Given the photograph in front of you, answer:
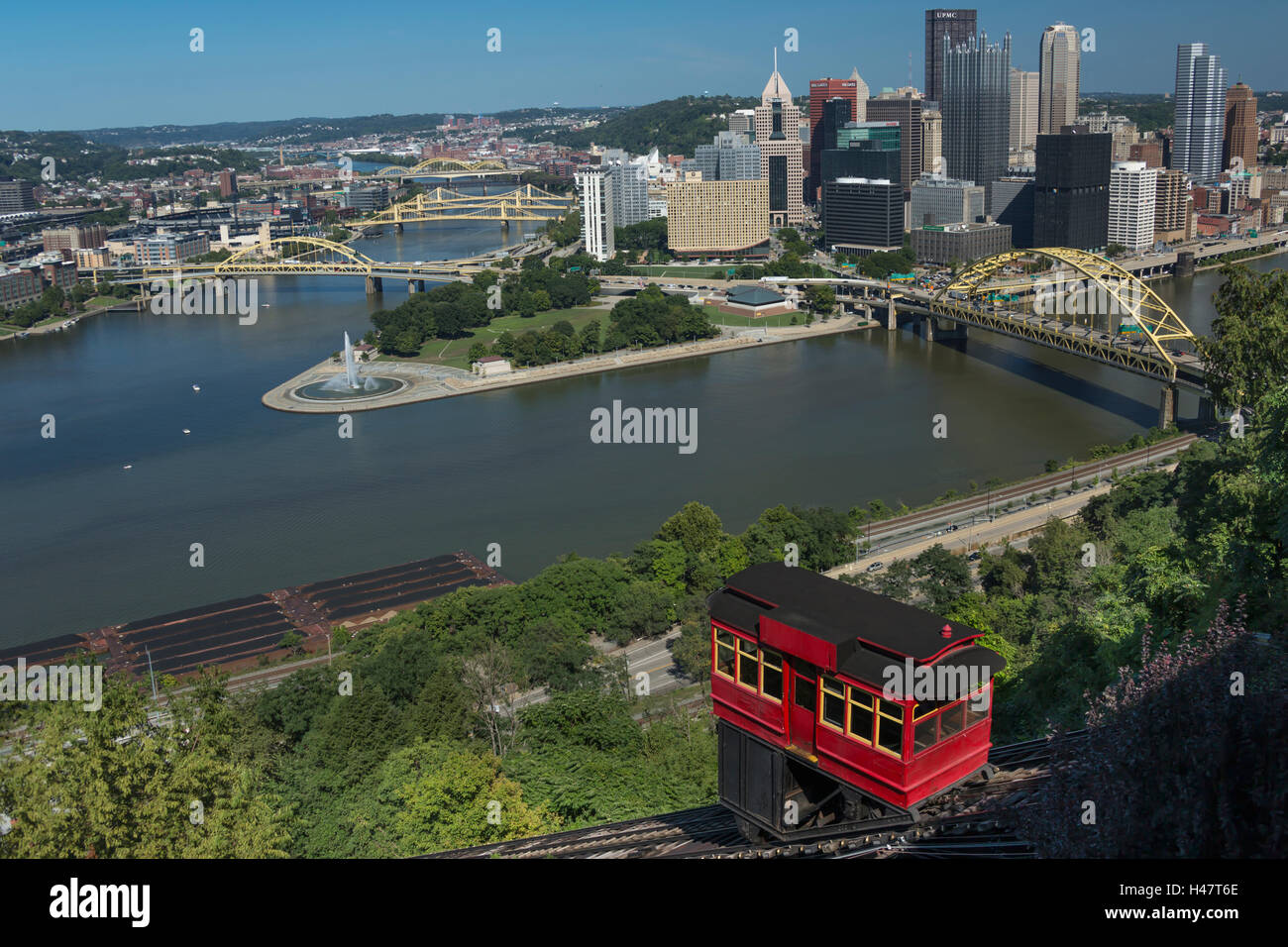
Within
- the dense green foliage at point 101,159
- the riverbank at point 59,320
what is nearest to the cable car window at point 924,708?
the riverbank at point 59,320

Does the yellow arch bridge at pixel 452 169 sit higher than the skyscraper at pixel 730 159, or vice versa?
the yellow arch bridge at pixel 452 169

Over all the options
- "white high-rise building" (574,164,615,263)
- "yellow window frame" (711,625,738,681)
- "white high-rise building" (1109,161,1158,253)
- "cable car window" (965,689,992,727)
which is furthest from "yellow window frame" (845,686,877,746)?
"white high-rise building" (1109,161,1158,253)

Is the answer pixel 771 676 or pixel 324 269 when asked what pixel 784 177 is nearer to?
pixel 324 269

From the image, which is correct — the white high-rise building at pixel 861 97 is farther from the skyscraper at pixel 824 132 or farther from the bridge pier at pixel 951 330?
the bridge pier at pixel 951 330

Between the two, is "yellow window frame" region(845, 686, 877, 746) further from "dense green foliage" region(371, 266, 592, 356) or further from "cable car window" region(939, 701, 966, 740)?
"dense green foliage" region(371, 266, 592, 356)
